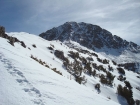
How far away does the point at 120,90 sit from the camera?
47.9ft

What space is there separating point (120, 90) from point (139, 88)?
8.36m

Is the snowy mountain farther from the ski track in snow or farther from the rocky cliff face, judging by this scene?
the ski track in snow

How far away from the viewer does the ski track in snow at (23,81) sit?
374 centimetres

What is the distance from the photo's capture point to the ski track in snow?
3742 millimetres

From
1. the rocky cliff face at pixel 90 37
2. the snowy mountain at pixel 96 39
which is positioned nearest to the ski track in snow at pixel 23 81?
the snowy mountain at pixel 96 39

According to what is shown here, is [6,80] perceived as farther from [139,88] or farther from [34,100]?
[139,88]

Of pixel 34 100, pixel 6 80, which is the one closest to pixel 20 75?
pixel 6 80

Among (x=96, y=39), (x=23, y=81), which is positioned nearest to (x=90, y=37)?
(x=96, y=39)

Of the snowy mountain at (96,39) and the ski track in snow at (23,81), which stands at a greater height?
the snowy mountain at (96,39)

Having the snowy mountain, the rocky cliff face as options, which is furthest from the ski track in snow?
the rocky cliff face

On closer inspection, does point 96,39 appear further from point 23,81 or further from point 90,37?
point 23,81

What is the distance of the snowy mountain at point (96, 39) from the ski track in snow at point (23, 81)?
99732 millimetres

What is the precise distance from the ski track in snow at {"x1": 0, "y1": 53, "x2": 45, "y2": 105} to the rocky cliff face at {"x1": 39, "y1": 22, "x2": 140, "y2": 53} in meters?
102

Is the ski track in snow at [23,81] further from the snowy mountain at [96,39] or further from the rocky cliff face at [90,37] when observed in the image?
the rocky cliff face at [90,37]
